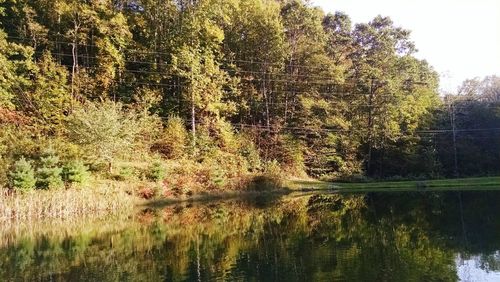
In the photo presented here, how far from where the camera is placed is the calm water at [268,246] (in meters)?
13.6

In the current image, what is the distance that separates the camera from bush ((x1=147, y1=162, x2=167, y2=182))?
36219 millimetres

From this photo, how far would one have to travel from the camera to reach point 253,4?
176 ft

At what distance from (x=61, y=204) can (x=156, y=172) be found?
A: 32.4 feet

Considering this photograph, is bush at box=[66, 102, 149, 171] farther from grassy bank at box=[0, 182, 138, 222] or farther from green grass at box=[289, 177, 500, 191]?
green grass at box=[289, 177, 500, 191]

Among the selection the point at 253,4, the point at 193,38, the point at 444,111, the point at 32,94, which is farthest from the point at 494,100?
the point at 32,94

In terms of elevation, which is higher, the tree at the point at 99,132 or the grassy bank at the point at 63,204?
the tree at the point at 99,132

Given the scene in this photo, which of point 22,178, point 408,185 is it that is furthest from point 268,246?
point 408,185

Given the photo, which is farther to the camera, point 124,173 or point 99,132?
point 124,173

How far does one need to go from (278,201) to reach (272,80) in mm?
22435

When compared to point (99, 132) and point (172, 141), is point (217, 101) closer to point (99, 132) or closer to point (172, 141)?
point (172, 141)

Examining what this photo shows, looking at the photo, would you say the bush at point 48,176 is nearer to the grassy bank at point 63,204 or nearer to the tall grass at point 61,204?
the grassy bank at point 63,204

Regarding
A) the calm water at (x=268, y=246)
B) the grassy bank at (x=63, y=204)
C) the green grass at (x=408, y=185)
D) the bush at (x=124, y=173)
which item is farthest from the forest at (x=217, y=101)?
the calm water at (x=268, y=246)

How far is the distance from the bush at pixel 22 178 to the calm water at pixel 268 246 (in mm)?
4037

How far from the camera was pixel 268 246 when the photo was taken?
1769 centimetres
